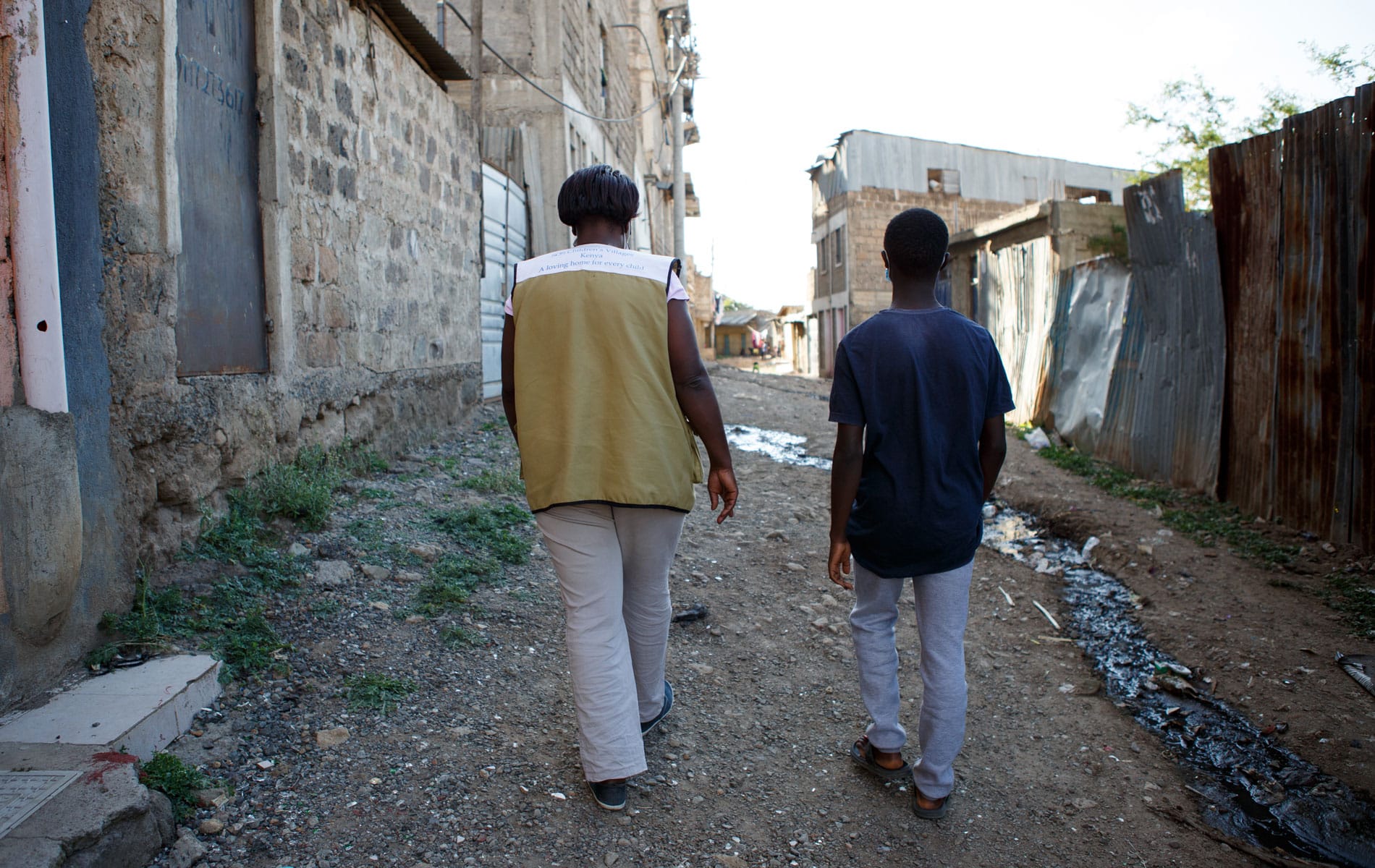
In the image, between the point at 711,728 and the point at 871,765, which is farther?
the point at 711,728

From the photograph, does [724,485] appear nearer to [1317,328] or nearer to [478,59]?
[1317,328]

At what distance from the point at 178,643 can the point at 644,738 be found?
4.78ft

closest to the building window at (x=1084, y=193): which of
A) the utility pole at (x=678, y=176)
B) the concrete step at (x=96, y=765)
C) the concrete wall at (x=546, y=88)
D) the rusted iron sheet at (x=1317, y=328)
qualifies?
the utility pole at (x=678, y=176)

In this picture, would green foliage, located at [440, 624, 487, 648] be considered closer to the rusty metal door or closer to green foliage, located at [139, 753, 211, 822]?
green foliage, located at [139, 753, 211, 822]

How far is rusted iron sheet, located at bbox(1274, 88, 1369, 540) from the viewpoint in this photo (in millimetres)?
4277

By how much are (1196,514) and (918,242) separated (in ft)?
13.4

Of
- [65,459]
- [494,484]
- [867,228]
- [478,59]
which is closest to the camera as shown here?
[65,459]

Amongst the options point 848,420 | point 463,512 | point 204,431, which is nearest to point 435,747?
point 848,420

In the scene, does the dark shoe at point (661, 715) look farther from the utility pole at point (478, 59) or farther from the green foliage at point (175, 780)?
the utility pole at point (478, 59)

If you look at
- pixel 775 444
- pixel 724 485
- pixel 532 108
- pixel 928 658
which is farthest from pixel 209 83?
pixel 532 108

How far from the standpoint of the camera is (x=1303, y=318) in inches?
181

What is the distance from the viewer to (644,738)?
2631 mm

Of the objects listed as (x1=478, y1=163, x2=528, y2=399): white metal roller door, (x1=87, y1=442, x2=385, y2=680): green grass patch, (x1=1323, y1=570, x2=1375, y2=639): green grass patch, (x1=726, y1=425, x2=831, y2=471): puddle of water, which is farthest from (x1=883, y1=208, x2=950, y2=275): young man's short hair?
(x1=478, y1=163, x2=528, y2=399): white metal roller door

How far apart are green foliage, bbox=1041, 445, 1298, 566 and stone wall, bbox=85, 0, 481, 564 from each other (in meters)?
4.84
